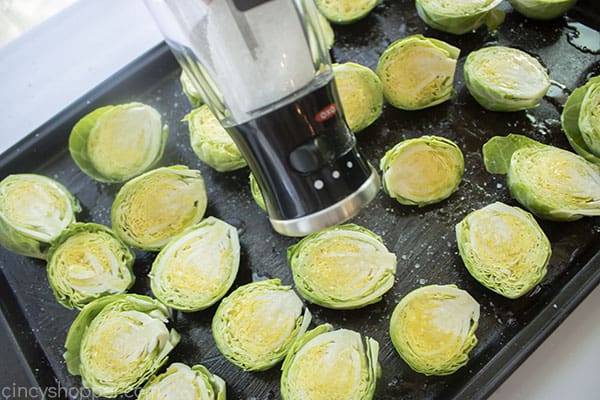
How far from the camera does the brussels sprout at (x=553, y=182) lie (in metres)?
1.48

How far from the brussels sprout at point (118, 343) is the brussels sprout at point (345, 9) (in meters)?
1.13

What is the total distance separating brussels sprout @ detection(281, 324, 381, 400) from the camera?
52.9 inches

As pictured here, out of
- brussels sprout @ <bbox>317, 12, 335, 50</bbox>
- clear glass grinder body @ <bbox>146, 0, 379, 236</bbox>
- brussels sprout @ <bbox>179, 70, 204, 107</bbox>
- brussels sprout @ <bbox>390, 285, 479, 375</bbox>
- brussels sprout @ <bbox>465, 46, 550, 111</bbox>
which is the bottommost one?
brussels sprout @ <bbox>390, 285, 479, 375</bbox>

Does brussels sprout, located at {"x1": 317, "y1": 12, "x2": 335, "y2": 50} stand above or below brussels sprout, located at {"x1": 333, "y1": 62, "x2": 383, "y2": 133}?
above

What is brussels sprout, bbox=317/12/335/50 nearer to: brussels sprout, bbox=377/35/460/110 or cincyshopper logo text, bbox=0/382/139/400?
brussels sprout, bbox=377/35/460/110

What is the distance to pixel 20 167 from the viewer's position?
1785 millimetres

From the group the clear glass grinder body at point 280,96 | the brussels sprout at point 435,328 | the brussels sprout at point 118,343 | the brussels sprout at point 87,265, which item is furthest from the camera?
the brussels sprout at point 87,265

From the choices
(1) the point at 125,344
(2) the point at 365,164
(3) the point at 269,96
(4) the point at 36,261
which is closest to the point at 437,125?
(2) the point at 365,164

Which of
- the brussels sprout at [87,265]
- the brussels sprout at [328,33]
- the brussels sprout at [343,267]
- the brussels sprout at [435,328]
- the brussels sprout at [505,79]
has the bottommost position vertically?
the brussels sprout at [435,328]

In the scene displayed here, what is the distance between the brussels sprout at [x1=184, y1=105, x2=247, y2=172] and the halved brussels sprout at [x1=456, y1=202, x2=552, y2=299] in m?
0.69

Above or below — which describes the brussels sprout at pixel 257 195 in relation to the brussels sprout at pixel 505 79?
above

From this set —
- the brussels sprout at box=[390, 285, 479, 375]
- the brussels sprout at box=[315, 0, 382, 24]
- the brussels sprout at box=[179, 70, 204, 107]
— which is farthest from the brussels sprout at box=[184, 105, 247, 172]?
the brussels sprout at box=[390, 285, 479, 375]

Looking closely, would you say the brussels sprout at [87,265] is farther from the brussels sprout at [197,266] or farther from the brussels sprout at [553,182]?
the brussels sprout at [553,182]

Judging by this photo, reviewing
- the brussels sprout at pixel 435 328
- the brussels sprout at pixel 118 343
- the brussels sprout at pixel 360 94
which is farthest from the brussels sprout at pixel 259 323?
the brussels sprout at pixel 360 94
